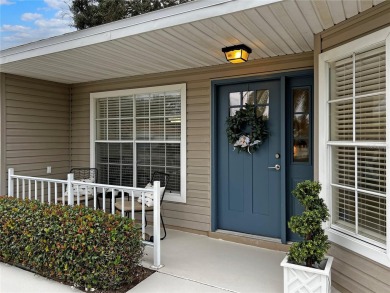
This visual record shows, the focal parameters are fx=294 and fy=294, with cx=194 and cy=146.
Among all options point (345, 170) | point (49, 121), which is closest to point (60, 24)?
point (49, 121)

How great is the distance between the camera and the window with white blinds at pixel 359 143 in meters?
2.19

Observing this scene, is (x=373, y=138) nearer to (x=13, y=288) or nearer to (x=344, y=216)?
(x=344, y=216)

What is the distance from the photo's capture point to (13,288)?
2541mm

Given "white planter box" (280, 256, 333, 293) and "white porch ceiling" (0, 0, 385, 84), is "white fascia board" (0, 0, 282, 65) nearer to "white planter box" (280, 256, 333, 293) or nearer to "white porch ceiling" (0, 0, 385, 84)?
"white porch ceiling" (0, 0, 385, 84)

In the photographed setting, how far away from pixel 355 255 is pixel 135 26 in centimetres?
270

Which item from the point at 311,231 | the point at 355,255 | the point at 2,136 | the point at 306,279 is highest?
the point at 2,136

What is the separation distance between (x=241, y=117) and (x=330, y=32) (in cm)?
142

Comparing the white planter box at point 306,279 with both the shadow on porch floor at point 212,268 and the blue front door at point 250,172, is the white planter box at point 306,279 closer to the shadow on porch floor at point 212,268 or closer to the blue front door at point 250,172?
the shadow on porch floor at point 212,268

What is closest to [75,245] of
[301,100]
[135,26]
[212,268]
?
[212,268]

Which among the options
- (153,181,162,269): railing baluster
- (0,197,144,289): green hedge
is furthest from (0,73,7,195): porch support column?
(153,181,162,269): railing baluster

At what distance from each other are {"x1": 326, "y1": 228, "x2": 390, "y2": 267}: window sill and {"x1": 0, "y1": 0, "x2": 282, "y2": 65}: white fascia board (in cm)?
194

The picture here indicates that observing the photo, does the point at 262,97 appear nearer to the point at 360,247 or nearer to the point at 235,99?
the point at 235,99

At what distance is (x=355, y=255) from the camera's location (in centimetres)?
234

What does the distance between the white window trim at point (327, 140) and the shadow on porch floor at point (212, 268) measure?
706mm
